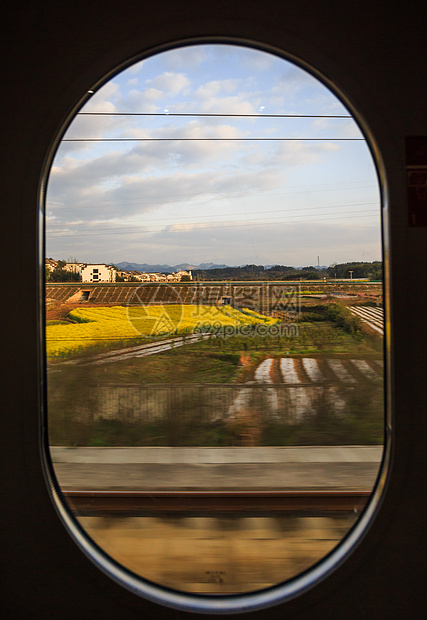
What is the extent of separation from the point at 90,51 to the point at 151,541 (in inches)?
74.3

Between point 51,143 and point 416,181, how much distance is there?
2.70ft

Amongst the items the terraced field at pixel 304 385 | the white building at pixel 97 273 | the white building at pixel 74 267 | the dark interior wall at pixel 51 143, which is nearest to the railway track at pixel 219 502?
the dark interior wall at pixel 51 143

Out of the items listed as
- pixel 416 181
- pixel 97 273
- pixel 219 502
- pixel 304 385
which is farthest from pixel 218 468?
pixel 97 273

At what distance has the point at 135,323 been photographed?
8.31 meters

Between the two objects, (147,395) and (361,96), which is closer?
(361,96)

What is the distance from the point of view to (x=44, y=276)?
0.93 metres

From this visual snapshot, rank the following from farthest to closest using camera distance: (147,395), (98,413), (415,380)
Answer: (147,395) → (98,413) → (415,380)

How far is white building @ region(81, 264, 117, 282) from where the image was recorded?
776 cm

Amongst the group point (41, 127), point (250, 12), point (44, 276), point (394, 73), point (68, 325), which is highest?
point (250, 12)

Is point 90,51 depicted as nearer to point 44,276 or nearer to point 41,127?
point 41,127

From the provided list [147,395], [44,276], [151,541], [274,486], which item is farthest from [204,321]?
[44,276]

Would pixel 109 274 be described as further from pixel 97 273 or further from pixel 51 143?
pixel 51 143

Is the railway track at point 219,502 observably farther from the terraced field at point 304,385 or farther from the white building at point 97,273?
the white building at point 97,273

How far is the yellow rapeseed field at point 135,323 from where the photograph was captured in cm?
734
